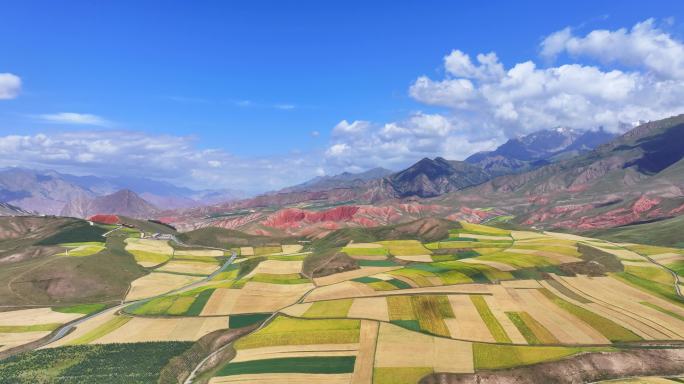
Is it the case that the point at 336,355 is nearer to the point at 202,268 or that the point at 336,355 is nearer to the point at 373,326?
the point at 373,326

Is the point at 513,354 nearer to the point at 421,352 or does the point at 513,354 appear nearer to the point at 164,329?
the point at 421,352

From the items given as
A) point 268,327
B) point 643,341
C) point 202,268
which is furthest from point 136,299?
point 643,341

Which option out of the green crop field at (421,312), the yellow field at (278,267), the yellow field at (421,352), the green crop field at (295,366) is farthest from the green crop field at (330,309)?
the yellow field at (278,267)

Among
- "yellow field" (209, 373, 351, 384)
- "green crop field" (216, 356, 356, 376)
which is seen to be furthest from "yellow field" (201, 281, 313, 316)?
"yellow field" (209, 373, 351, 384)

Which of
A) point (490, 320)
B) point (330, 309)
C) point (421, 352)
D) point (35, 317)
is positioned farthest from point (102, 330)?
point (490, 320)

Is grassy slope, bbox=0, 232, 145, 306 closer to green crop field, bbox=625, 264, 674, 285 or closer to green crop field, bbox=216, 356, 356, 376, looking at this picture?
green crop field, bbox=216, 356, 356, 376

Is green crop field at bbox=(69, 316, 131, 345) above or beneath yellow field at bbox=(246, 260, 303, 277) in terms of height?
beneath
